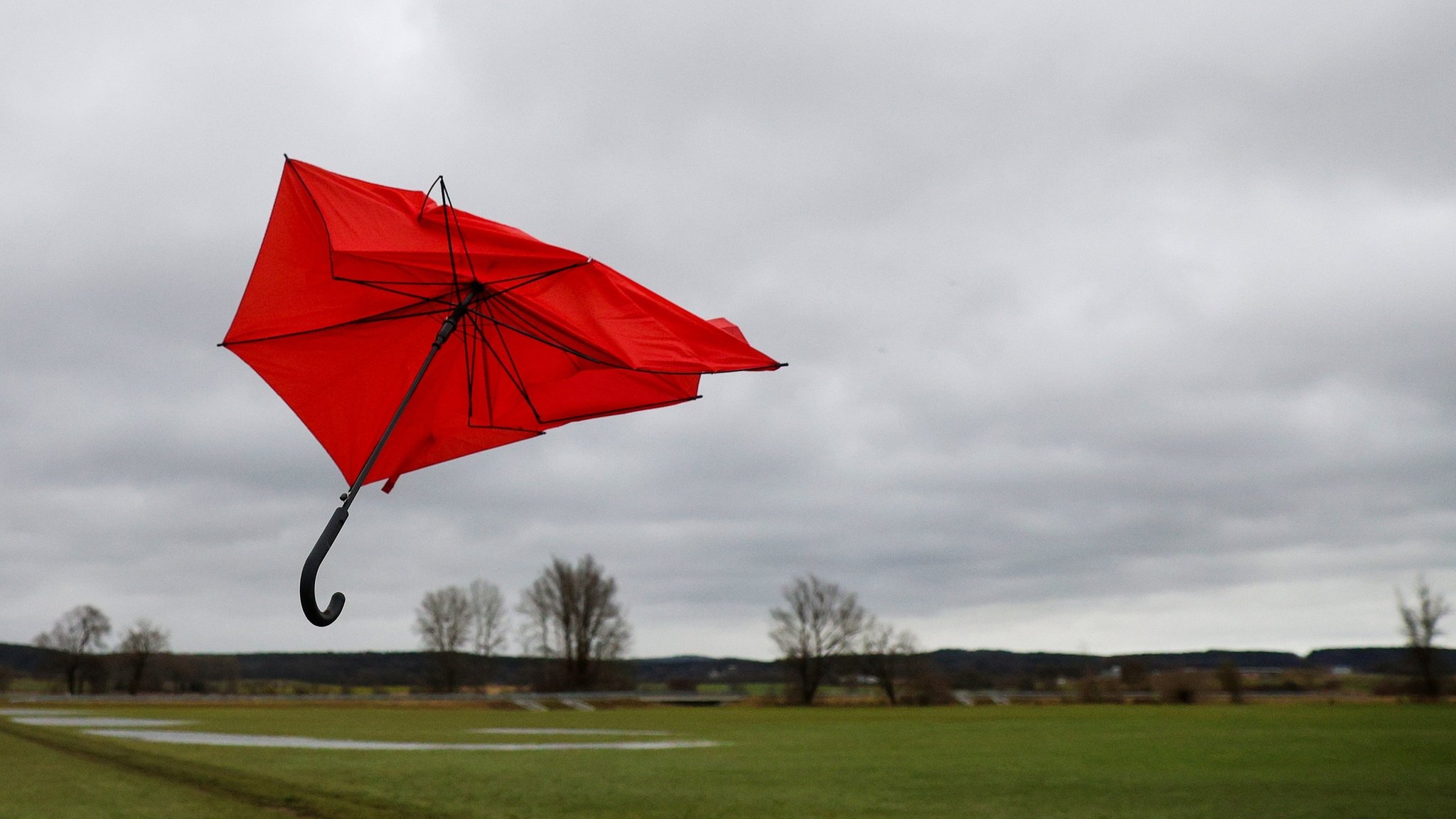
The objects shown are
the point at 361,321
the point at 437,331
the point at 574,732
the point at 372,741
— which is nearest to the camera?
the point at 361,321

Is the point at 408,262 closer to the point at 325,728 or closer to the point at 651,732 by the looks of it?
the point at 651,732

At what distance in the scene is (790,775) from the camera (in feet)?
85.8

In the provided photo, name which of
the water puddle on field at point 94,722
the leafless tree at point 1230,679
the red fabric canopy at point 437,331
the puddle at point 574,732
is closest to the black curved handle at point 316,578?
the red fabric canopy at point 437,331

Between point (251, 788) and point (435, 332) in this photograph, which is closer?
point (435, 332)

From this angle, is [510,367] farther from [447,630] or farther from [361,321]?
[447,630]

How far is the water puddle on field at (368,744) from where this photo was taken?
34.0m

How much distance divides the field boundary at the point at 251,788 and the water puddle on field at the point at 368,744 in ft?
14.0

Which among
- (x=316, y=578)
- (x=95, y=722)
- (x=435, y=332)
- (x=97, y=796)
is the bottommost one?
(x=97, y=796)

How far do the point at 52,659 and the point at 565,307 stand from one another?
145736 millimetres

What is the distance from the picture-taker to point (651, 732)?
1813 inches

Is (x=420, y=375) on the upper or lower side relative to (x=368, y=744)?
upper

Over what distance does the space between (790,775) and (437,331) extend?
20787 mm

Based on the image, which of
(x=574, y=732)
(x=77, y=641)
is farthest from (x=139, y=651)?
(x=574, y=732)

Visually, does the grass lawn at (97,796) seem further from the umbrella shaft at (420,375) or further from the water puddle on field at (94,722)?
the water puddle on field at (94,722)
